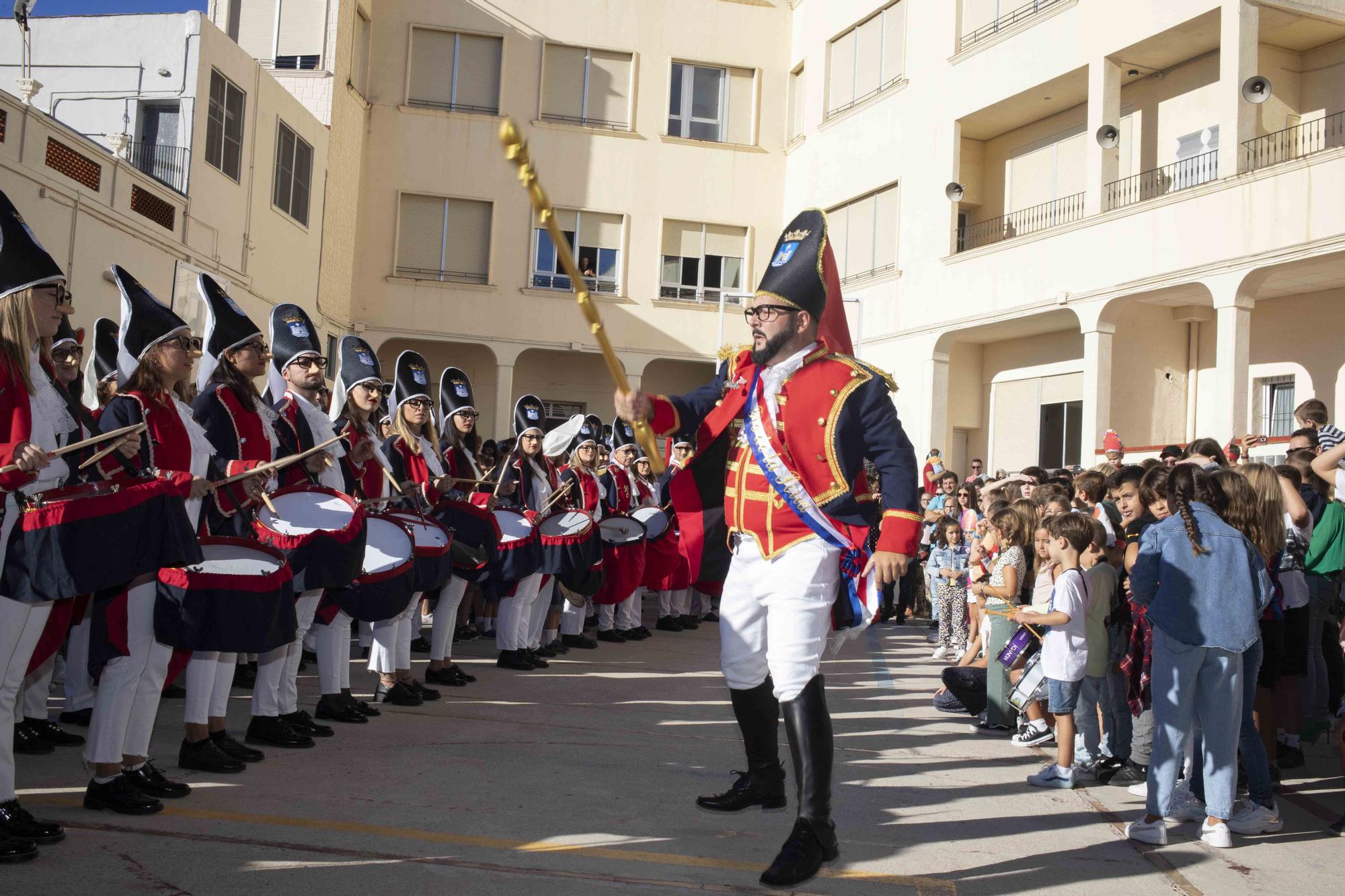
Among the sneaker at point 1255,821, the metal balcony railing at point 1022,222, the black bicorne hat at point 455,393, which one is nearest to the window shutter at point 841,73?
the metal balcony railing at point 1022,222

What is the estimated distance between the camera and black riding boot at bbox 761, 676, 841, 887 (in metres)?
4.48

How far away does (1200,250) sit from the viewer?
747 inches

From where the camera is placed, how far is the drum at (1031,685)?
24.8 feet

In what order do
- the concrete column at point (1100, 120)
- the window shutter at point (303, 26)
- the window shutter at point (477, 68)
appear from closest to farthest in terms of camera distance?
the concrete column at point (1100, 120)
the window shutter at point (303, 26)
the window shutter at point (477, 68)

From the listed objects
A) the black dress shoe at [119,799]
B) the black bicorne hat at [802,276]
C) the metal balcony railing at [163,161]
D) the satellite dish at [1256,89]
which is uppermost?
the satellite dish at [1256,89]

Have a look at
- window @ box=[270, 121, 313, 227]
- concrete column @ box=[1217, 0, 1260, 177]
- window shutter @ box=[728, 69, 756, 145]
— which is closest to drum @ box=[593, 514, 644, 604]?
concrete column @ box=[1217, 0, 1260, 177]

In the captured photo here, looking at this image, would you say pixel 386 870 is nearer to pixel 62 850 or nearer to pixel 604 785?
pixel 62 850

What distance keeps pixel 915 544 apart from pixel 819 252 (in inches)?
53.4

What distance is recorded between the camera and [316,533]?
20.1 ft

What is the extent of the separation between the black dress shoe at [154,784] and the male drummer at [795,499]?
2436 mm

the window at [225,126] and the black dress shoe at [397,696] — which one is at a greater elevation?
the window at [225,126]

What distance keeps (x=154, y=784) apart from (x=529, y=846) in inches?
68.5

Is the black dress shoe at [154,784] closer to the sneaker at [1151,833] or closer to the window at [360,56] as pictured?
the sneaker at [1151,833]

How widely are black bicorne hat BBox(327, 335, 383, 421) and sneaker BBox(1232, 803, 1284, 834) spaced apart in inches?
207
